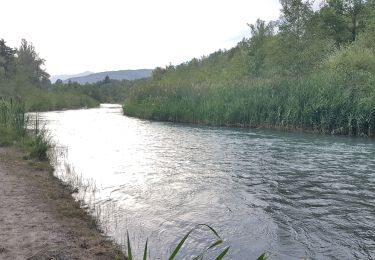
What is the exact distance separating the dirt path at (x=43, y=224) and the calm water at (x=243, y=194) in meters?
0.58

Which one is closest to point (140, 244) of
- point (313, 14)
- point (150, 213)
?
point (150, 213)

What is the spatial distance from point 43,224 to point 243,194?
14.1ft

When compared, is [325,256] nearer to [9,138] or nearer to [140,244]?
[140,244]

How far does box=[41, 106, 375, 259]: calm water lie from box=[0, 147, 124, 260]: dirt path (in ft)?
1.89

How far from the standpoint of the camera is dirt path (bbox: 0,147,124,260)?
4520 mm

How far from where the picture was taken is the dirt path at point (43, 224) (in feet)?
14.8

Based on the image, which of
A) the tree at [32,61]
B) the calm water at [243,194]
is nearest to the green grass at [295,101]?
the calm water at [243,194]

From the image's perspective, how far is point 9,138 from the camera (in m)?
12.3

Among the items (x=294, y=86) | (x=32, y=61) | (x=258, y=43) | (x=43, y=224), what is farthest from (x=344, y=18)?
(x=32, y=61)

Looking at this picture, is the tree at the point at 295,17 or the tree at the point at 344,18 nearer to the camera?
the tree at the point at 295,17

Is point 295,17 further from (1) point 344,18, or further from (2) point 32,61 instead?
(2) point 32,61

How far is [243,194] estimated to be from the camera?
811cm

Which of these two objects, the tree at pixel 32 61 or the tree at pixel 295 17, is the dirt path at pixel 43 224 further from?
the tree at pixel 32 61

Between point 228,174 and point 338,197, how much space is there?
3062mm
